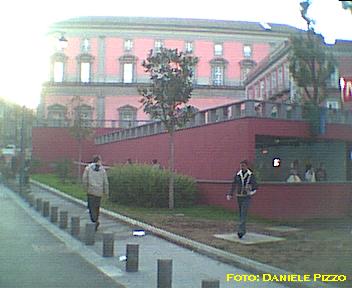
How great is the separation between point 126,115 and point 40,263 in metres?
26.6

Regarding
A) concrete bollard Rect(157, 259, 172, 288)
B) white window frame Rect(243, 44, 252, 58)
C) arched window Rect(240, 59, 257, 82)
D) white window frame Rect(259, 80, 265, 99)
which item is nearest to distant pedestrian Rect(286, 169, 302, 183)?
concrete bollard Rect(157, 259, 172, 288)

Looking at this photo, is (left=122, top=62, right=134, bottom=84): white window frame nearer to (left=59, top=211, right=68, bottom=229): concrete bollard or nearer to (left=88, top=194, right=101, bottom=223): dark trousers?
(left=59, top=211, right=68, bottom=229): concrete bollard

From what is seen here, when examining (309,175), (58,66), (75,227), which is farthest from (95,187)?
(58,66)

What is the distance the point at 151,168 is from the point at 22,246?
6.79m

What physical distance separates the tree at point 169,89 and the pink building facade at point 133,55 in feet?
30.3

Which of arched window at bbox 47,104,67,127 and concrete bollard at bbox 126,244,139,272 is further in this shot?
arched window at bbox 47,104,67,127

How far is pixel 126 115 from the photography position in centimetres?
3372

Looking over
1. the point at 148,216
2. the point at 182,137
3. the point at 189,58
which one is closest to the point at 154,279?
the point at 148,216

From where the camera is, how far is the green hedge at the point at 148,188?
1452 centimetres

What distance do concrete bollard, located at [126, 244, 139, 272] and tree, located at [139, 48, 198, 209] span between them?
6.81 meters

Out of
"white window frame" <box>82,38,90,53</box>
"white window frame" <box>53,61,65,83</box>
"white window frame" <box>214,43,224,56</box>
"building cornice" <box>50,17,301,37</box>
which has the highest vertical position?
"building cornice" <box>50,17,301,37</box>

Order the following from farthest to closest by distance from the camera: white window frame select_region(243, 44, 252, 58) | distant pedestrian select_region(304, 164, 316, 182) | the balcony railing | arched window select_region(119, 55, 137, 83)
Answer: white window frame select_region(243, 44, 252, 58), arched window select_region(119, 55, 137, 83), the balcony railing, distant pedestrian select_region(304, 164, 316, 182)

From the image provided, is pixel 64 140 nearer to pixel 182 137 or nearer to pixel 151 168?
pixel 182 137

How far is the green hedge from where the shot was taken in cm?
1452
